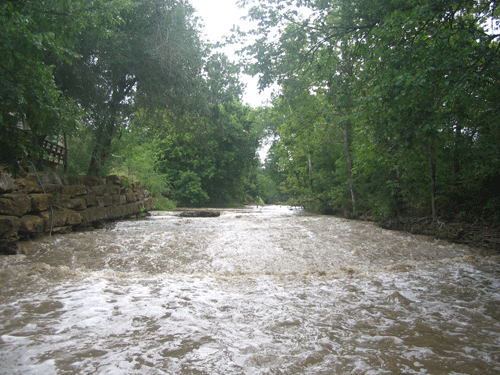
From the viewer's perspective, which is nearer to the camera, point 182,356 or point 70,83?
point 182,356

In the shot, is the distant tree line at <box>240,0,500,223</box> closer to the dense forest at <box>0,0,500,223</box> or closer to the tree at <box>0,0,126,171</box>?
the dense forest at <box>0,0,500,223</box>

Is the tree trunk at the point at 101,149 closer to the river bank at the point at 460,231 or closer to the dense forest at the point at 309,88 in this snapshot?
the dense forest at the point at 309,88

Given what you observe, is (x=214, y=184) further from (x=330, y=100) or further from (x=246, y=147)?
(x=330, y=100)

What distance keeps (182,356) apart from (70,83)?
35.2 ft

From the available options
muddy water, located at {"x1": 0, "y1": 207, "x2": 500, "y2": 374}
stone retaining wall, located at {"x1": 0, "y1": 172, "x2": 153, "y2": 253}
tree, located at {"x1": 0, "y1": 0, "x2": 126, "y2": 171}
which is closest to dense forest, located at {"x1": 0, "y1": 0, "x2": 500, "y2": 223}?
tree, located at {"x1": 0, "y1": 0, "x2": 126, "y2": 171}

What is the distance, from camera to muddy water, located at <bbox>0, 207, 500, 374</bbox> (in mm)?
2477

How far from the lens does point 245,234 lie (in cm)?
931

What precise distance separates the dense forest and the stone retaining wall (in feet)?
3.57

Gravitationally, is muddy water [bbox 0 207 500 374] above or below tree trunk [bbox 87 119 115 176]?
below

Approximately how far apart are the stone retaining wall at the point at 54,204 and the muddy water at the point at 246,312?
68cm

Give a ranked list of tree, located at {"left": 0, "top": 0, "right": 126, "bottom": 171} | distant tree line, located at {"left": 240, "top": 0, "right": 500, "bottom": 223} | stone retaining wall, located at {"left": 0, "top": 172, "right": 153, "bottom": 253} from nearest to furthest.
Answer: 1. tree, located at {"left": 0, "top": 0, "right": 126, "bottom": 171}
2. distant tree line, located at {"left": 240, "top": 0, "right": 500, "bottom": 223}
3. stone retaining wall, located at {"left": 0, "top": 172, "right": 153, "bottom": 253}

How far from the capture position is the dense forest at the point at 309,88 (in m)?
4.46

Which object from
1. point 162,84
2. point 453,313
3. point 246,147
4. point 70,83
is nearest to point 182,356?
point 453,313

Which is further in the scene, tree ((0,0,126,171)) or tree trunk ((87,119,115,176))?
tree trunk ((87,119,115,176))
